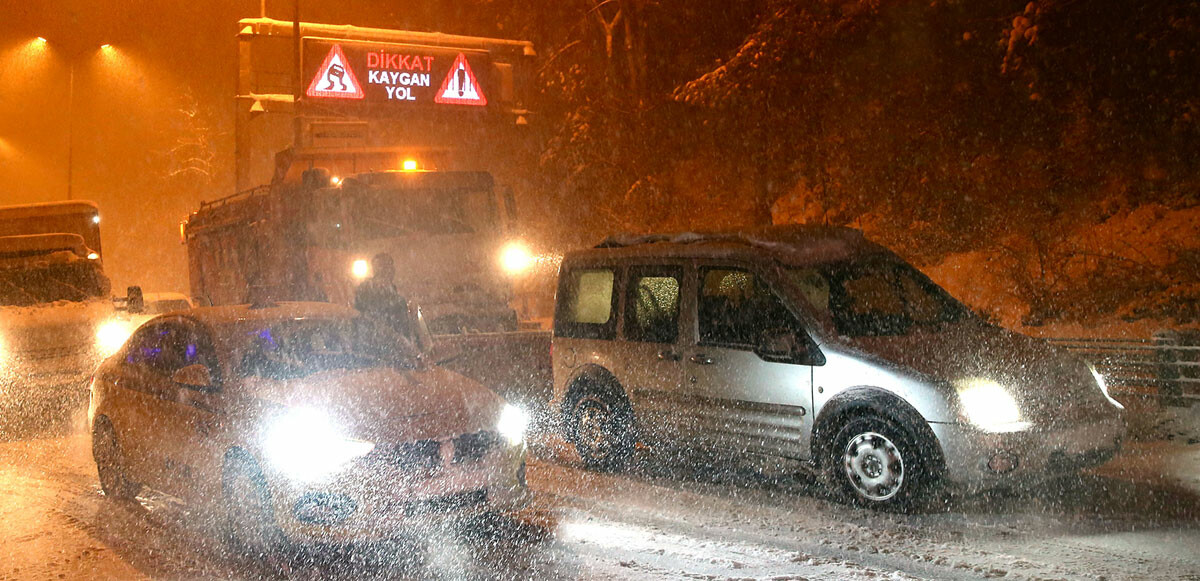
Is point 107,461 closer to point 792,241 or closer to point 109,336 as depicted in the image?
point 792,241

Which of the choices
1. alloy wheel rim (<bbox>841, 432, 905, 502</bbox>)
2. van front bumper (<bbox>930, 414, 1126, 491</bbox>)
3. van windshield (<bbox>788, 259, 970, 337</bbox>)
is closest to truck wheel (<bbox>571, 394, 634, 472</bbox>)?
van windshield (<bbox>788, 259, 970, 337</bbox>)

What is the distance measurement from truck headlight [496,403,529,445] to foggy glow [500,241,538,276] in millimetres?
9537

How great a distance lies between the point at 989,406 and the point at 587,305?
353 cm

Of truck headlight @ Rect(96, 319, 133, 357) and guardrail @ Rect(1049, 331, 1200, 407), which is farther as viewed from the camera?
truck headlight @ Rect(96, 319, 133, 357)

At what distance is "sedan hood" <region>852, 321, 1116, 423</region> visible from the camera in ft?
23.2

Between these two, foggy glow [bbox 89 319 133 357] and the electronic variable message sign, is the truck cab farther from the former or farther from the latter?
A: the electronic variable message sign

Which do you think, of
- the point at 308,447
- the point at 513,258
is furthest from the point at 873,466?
the point at 513,258

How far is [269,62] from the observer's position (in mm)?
33281

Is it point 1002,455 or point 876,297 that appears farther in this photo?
point 876,297

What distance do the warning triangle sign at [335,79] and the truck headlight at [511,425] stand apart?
19.7m

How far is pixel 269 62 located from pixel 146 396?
1081 inches

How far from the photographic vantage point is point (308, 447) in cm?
649

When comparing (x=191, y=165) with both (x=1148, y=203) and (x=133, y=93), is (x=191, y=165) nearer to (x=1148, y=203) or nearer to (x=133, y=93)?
(x=133, y=93)

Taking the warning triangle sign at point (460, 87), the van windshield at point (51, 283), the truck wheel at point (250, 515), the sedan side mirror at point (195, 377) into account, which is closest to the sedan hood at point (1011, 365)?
the truck wheel at point (250, 515)
